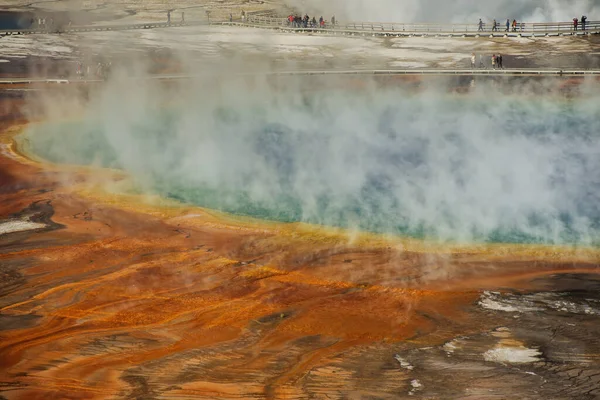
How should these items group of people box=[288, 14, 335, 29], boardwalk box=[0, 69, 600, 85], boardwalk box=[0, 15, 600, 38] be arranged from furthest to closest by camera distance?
1. group of people box=[288, 14, 335, 29]
2. boardwalk box=[0, 15, 600, 38]
3. boardwalk box=[0, 69, 600, 85]

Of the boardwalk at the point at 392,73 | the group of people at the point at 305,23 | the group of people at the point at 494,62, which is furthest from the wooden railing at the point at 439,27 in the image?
the boardwalk at the point at 392,73

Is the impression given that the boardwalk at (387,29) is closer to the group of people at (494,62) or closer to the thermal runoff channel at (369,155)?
the group of people at (494,62)

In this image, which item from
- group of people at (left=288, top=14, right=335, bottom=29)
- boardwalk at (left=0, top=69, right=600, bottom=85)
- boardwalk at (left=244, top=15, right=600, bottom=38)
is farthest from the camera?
group of people at (left=288, top=14, right=335, bottom=29)

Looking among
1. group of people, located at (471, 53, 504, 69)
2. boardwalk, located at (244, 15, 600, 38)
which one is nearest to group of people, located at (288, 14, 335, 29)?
boardwalk, located at (244, 15, 600, 38)

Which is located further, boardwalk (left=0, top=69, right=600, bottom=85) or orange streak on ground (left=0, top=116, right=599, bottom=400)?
boardwalk (left=0, top=69, right=600, bottom=85)

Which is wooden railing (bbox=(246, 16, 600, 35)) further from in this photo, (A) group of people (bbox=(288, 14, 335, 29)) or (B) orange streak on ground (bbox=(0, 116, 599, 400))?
(B) orange streak on ground (bbox=(0, 116, 599, 400))

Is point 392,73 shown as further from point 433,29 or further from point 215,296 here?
point 215,296

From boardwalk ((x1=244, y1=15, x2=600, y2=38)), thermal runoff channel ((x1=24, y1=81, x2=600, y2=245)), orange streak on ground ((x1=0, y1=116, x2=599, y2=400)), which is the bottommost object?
orange streak on ground ((x1=0, y1=116, x2=599, y2=400))

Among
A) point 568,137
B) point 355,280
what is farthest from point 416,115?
point 355,280
